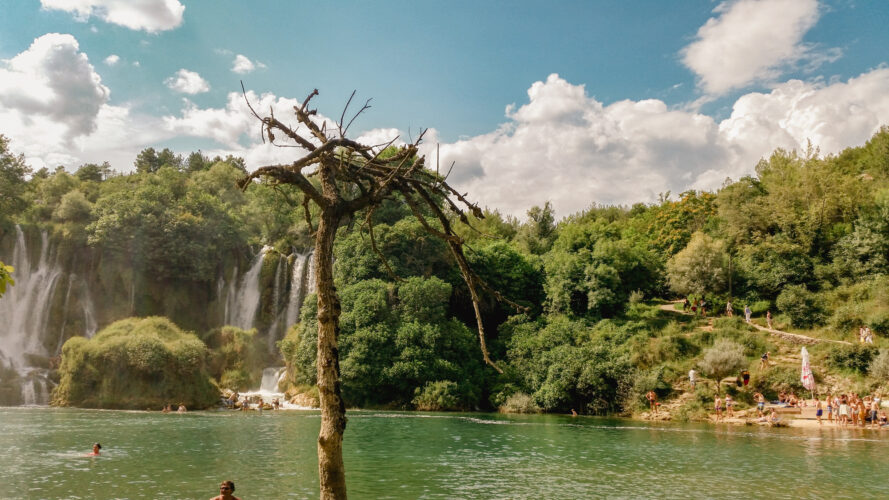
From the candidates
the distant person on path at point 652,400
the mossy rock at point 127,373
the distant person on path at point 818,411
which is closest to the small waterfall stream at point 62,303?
the mossy rock at point 127,373

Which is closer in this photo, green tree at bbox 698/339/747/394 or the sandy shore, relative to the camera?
the sandy shore

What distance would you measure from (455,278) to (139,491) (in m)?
32.5

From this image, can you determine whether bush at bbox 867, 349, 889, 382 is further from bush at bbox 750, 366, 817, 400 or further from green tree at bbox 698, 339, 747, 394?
green tree at bbox 698, 339, 747, 394

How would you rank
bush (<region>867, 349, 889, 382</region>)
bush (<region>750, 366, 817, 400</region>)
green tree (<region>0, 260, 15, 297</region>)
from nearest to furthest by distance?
green tree (<region>0, 260, 15, 297</region>)
bush (<region>867, 349, 889, 382</region>)
bush (<region>750, 366, 817, 400</region>)

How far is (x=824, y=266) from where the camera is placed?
4278 centimetres

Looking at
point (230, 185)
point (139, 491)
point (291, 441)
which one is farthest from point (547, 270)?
point (230, 185)

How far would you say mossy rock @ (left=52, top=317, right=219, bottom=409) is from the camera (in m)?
37.8

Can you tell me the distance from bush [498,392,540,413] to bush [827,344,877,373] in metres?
16.4

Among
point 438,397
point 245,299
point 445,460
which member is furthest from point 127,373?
point 445,460

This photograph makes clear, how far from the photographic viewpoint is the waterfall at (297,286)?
46.3m

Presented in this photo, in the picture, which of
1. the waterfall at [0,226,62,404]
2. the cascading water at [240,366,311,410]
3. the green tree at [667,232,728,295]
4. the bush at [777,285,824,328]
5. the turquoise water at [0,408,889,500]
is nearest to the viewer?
the turquoise water at [0,408,889,500]

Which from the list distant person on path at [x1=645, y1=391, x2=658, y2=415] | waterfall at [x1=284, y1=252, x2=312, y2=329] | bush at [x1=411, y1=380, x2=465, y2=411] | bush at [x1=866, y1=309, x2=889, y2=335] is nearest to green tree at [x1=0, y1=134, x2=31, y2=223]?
waterfall at [x1=284, y1=252, x2=312, y2=329]

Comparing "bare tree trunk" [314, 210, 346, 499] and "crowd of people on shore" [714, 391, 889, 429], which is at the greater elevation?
"bare tree trunk" [314, 210, 346, 499]

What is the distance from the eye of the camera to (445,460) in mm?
19891
